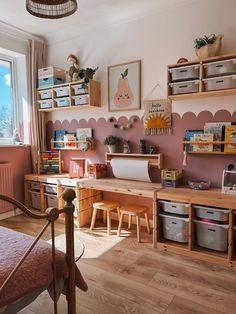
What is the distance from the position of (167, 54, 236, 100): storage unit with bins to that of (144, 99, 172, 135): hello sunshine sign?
265mm

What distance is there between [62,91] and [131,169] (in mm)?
1429

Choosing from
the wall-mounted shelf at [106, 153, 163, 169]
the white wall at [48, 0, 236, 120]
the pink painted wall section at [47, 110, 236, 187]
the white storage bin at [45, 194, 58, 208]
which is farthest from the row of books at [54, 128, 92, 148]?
the white storage bin at [45, 194, 58, 208]

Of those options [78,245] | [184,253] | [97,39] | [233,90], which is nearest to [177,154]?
[233,90]

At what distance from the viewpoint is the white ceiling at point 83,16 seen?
2605mm

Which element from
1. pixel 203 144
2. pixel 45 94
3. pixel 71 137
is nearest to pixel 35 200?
pixel 71 137

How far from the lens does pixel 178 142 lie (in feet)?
8.89

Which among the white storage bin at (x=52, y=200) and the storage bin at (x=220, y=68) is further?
the white storage bin at (x=52, y=200)

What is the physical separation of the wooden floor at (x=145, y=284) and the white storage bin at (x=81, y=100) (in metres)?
1.70

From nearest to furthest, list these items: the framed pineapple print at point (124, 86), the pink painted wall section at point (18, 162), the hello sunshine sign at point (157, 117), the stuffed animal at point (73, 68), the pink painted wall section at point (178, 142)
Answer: the pink painted wall section at point (178, 142) < the hello sunshine sign at point (157, 117) < the framed pineapple print at point (124, 86) < the stuffed animal at point (73, 68) < the pink painted wall section at point (18, 162)

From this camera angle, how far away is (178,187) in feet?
8.43

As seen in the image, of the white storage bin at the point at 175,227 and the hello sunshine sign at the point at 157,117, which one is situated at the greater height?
the hello sunshine sign at the point at 157,117

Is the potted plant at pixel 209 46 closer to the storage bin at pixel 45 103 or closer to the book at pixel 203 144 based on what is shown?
the book at pixel 203 144

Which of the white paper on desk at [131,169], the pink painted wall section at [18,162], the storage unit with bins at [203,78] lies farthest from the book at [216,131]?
the pink painted wall section at [18,162]

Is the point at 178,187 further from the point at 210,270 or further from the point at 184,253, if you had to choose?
the point at 210,270
